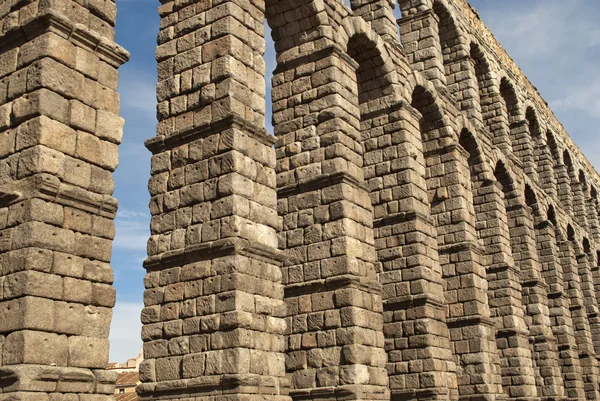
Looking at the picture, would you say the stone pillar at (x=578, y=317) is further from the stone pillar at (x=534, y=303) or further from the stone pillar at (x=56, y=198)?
the stone pillar at (x=56, y=198)

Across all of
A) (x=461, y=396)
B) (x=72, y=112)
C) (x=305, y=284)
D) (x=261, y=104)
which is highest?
(x=261, y=104)

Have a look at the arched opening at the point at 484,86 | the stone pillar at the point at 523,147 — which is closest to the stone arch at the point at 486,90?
the arched opening at the point at 484,86

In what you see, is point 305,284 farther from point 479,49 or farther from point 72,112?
point 479,49

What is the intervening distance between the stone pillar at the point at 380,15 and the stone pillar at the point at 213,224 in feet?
15.9

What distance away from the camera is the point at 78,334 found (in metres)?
6.76

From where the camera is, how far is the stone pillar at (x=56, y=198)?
6.38 m

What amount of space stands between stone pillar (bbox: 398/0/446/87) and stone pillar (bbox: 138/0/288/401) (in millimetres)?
7551

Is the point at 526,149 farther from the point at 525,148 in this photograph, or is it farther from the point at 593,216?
the point at 593,216

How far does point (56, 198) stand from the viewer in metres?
6.84

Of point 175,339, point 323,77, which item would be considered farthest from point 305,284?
point 323,77

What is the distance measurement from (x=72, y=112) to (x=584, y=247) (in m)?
28.0

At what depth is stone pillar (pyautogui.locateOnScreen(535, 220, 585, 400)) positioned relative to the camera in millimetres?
22812

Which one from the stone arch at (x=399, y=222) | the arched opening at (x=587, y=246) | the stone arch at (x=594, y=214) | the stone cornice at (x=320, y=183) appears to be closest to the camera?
the stone cornice at (x=320, y=183)

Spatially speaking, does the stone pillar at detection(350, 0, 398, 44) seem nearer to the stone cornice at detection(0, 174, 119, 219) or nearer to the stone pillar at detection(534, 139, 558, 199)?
the stone cornice at detection(0, 174, 119, 219)
